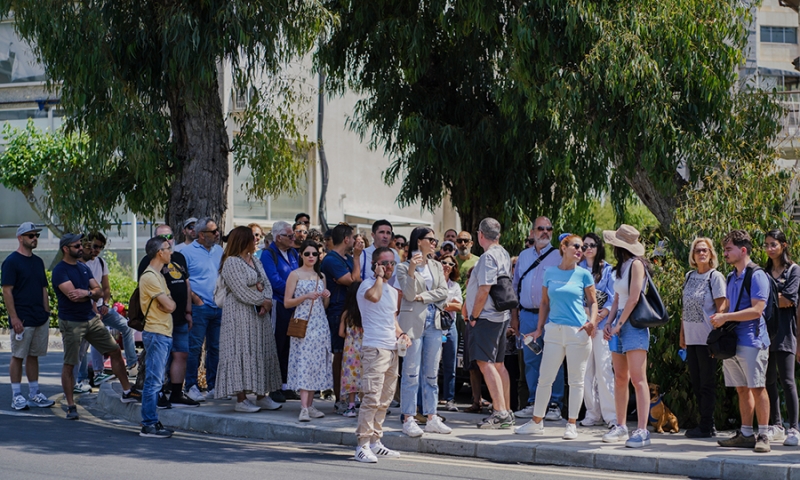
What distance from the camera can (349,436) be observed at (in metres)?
8.86

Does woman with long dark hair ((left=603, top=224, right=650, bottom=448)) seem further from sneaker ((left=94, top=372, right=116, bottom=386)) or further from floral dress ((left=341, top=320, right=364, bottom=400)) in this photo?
sneaker ((left=94, top=372, right=116, bottom=386))

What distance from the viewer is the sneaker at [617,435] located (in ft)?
27.7

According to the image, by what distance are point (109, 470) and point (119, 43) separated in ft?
21.6

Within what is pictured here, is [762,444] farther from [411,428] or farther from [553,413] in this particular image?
[411,428]

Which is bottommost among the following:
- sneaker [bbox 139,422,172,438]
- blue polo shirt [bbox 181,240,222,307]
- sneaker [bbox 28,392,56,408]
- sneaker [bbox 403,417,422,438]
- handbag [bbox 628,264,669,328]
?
sneaker [bbox 139,422,172,438]

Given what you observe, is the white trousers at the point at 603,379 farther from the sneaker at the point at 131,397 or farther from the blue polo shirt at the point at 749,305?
the sneaker at the point at 131,397

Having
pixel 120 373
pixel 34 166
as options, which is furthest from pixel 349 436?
pixel 34 166

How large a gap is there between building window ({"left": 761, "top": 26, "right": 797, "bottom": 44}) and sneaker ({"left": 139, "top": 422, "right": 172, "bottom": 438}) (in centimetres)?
4619

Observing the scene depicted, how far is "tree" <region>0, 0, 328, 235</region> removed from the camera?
1168cm

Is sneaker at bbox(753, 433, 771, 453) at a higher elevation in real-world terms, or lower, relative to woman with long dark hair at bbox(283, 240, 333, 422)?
lower

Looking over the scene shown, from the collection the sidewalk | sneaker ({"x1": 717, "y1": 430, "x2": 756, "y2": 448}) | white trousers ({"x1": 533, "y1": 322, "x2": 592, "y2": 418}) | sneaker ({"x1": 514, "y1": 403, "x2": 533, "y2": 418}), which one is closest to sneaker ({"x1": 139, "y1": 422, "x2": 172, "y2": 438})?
the sidewalk

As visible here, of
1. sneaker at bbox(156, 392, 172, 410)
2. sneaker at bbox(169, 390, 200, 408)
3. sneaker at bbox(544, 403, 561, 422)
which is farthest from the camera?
sneaker at bbox(169, 390, 200, 408)

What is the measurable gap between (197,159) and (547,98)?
15.4 ft

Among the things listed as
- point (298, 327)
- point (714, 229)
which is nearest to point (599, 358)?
point (714, 229)
